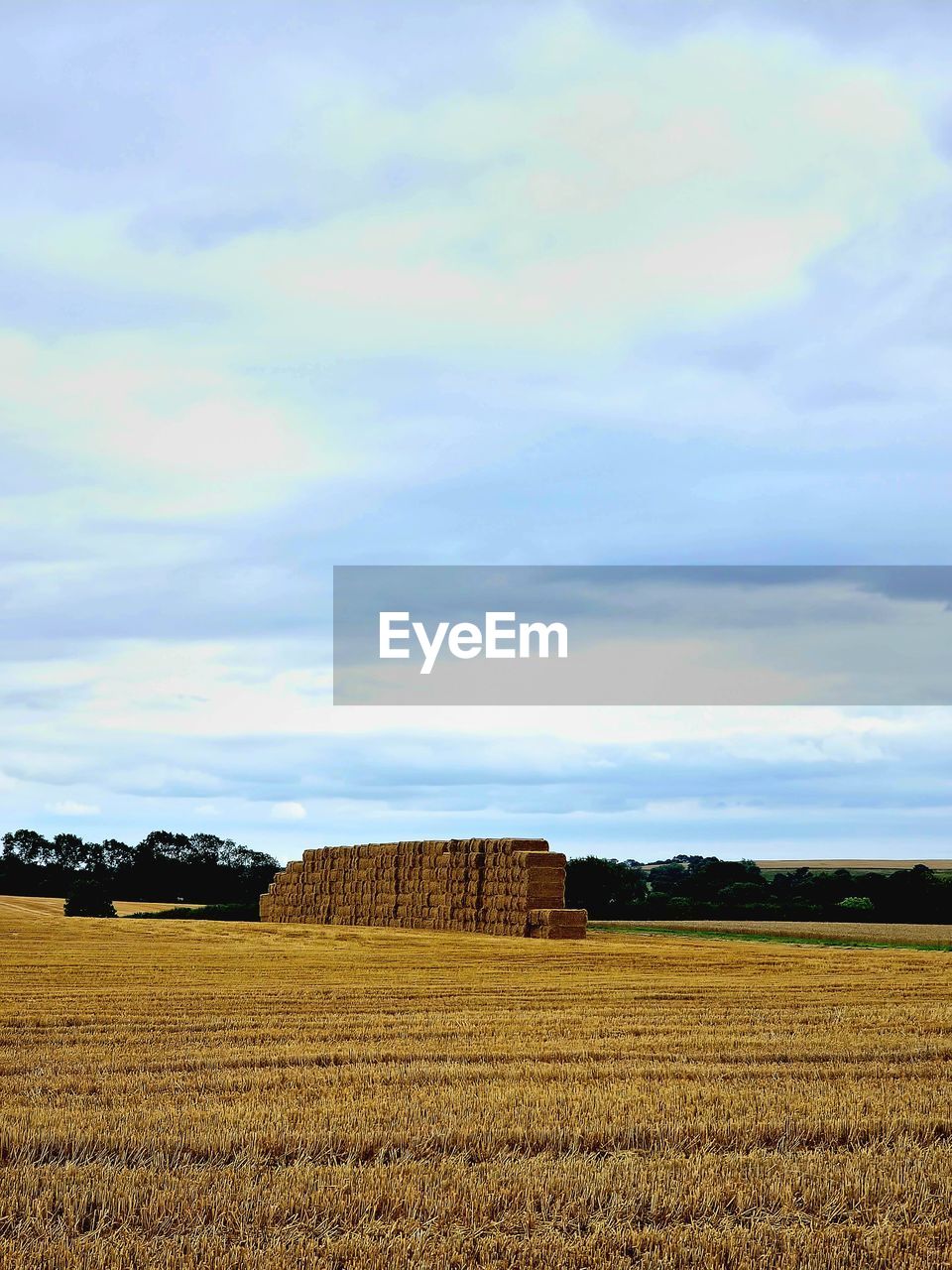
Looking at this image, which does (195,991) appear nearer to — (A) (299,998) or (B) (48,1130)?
(A) (299,998)

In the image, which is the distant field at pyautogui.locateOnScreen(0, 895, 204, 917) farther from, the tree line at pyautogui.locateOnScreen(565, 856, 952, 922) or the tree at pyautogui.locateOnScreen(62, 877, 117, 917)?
the tree line at pyautogui.locateOnScreen(565, 856, 952, 922)

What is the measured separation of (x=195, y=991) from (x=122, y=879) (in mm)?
58475

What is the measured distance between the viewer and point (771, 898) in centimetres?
6694

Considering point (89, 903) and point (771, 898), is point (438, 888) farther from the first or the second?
point (771, 898)

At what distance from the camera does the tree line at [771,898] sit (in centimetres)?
5309

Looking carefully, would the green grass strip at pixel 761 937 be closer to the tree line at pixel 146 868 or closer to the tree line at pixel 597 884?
the tree line at pixel 597 884

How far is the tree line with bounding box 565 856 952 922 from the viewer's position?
2090 inches

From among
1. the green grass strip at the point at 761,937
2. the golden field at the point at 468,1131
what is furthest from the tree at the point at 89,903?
the golden field at the point at 468,1131

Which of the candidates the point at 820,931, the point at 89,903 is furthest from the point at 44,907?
the point at 820,931

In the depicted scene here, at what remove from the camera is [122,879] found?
71750 mm

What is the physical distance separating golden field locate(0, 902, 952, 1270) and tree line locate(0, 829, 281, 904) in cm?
5525

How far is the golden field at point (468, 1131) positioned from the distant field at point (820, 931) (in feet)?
68.1

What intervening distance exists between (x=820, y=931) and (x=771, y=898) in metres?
27.0

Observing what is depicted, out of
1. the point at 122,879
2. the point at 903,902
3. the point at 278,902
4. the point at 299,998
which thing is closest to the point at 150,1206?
the point at 299,998
